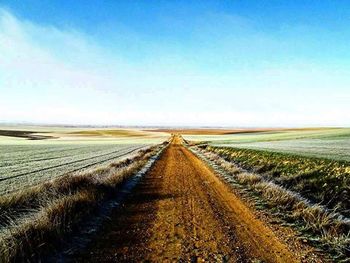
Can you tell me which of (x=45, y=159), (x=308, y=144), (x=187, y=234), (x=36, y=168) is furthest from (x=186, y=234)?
(x=308, y=144)

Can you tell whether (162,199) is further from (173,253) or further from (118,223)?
(173,253)

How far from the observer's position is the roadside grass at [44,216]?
667 cm

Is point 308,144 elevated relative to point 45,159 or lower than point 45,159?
elevated

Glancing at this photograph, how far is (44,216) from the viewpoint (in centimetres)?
855

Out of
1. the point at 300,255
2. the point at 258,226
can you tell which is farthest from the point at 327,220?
the point at 300,255

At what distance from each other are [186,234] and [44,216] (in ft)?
12.2

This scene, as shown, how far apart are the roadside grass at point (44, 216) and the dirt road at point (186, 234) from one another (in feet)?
2.87

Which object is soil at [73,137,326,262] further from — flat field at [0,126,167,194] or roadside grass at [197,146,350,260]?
flat field at [0,126,167,194]

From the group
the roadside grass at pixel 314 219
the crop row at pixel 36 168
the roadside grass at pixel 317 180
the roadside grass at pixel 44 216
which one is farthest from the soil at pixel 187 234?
the crop row at pixel 36 168

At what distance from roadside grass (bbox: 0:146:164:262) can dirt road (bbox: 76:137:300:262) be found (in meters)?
0.87

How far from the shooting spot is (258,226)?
29.7ft

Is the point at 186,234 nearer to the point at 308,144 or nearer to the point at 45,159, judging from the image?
the point at 45,159

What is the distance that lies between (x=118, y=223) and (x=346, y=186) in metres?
9.76

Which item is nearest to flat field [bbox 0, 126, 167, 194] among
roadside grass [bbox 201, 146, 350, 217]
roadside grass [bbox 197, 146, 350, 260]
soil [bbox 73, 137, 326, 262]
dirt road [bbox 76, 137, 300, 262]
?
dirt road [bbox 76, 137, 300, 262]
